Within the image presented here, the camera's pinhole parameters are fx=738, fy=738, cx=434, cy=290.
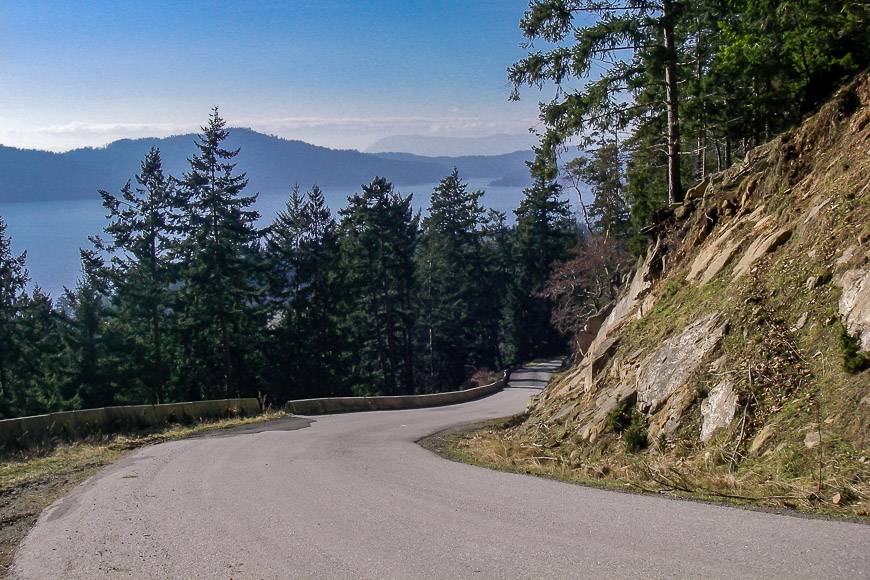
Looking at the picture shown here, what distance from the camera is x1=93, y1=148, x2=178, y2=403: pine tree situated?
4725cm

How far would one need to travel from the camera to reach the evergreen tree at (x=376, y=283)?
2339 inches

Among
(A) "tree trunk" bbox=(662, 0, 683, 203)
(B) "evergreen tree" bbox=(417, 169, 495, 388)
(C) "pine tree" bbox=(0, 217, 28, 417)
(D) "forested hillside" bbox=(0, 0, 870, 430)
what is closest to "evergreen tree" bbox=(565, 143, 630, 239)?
(D) "forested hillside" bbox=(0, 0, 870, 430)

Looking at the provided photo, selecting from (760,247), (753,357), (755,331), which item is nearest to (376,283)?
(760,247)

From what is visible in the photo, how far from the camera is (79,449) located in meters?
15.4

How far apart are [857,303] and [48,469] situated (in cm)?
1275

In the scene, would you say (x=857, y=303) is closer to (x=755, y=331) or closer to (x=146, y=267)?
(x=755, y=331)

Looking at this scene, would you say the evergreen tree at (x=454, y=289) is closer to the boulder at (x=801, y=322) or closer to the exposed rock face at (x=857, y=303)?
the boulder at (x=801, y=322)

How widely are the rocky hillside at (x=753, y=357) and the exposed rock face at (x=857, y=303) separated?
2 centimetres

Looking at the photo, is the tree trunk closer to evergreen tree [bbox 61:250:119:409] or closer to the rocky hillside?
the rocky hillside

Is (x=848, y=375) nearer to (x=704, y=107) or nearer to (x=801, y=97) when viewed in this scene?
(x=801, y=97)

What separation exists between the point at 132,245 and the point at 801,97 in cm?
4238

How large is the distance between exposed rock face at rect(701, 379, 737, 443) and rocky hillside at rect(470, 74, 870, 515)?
0.8 inches

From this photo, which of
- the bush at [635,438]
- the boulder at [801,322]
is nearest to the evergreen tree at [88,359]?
the bush at [635,438]

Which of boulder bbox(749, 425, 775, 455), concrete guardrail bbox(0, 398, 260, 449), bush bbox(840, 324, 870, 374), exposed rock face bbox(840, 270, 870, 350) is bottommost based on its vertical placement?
concrete guardrail bbox(0, 398, 260, 449)
